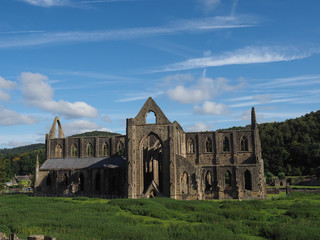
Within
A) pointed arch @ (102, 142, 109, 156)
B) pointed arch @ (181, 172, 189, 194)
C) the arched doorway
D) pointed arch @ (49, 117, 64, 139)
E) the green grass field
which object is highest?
pointed arch @ (49, 117, 64, 139)

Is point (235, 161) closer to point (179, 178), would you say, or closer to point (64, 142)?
point (179, 178)

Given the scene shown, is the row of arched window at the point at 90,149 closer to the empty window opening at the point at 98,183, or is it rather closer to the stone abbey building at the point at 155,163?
the stone abbey building at the point at 155,163

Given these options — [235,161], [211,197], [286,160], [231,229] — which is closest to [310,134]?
[286,160]

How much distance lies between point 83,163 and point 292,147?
70927 millimetres

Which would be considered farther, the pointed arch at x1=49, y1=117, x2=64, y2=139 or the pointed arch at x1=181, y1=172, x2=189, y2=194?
the pointed arch at x1=49, y1=117, x2=64, y2=139

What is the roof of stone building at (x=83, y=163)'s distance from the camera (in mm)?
56794

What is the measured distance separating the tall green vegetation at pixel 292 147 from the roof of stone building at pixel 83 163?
56.9m

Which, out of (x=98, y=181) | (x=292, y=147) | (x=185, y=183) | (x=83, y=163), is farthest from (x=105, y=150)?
(x=292, y=147)

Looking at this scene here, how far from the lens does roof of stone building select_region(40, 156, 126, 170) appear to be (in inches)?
2236

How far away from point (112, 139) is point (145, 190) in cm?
1473

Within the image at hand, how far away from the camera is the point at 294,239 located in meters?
17.6

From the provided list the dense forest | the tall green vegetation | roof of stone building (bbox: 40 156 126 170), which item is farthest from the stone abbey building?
the tall green vegetation

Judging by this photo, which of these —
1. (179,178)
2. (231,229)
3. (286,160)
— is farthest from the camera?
(286,160)

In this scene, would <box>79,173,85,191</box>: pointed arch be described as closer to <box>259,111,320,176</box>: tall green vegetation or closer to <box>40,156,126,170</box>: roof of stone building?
<box>40,156,126,170</box>: roof of stone building
